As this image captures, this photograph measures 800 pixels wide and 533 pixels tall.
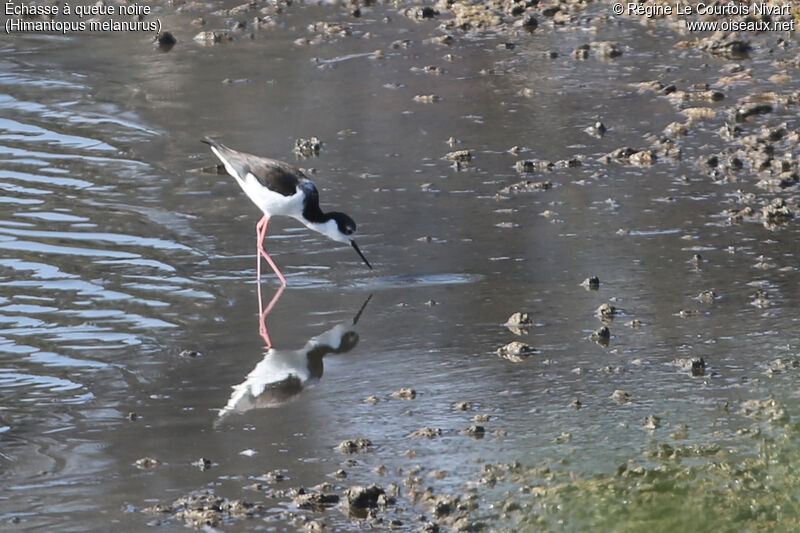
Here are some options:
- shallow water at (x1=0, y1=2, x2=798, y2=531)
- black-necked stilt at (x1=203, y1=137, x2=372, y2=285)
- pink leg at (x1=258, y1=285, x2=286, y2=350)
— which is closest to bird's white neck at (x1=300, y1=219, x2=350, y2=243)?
black-necked stilt at (x1=203, y1=137, x2=372, y2=285)

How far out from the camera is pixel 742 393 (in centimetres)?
705

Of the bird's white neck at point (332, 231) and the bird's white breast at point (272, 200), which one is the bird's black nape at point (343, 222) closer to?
the bird's white neck at point (332, 231)

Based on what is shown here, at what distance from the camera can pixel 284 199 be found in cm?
991

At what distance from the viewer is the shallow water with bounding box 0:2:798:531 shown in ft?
22.4

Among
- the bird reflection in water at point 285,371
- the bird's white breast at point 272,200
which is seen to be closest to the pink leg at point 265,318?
the bird reflection in water at point 285,371

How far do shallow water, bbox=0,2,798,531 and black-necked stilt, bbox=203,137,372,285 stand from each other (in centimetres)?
24

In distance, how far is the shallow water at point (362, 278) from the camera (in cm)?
682

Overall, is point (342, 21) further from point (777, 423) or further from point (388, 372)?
point (777, 423)

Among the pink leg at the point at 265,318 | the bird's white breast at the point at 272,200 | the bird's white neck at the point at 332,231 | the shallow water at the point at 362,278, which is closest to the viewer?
the shallow water at the point at 362,278

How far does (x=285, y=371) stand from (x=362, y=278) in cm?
163

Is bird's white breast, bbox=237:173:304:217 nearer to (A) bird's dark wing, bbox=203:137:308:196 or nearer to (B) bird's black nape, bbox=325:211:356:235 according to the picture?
(A) bird's dark wing, bbox=203:137:308:196

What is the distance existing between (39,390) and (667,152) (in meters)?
5.90

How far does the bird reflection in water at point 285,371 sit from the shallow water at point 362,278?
5 cm

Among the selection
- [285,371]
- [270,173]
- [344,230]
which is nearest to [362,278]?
[344,230]
